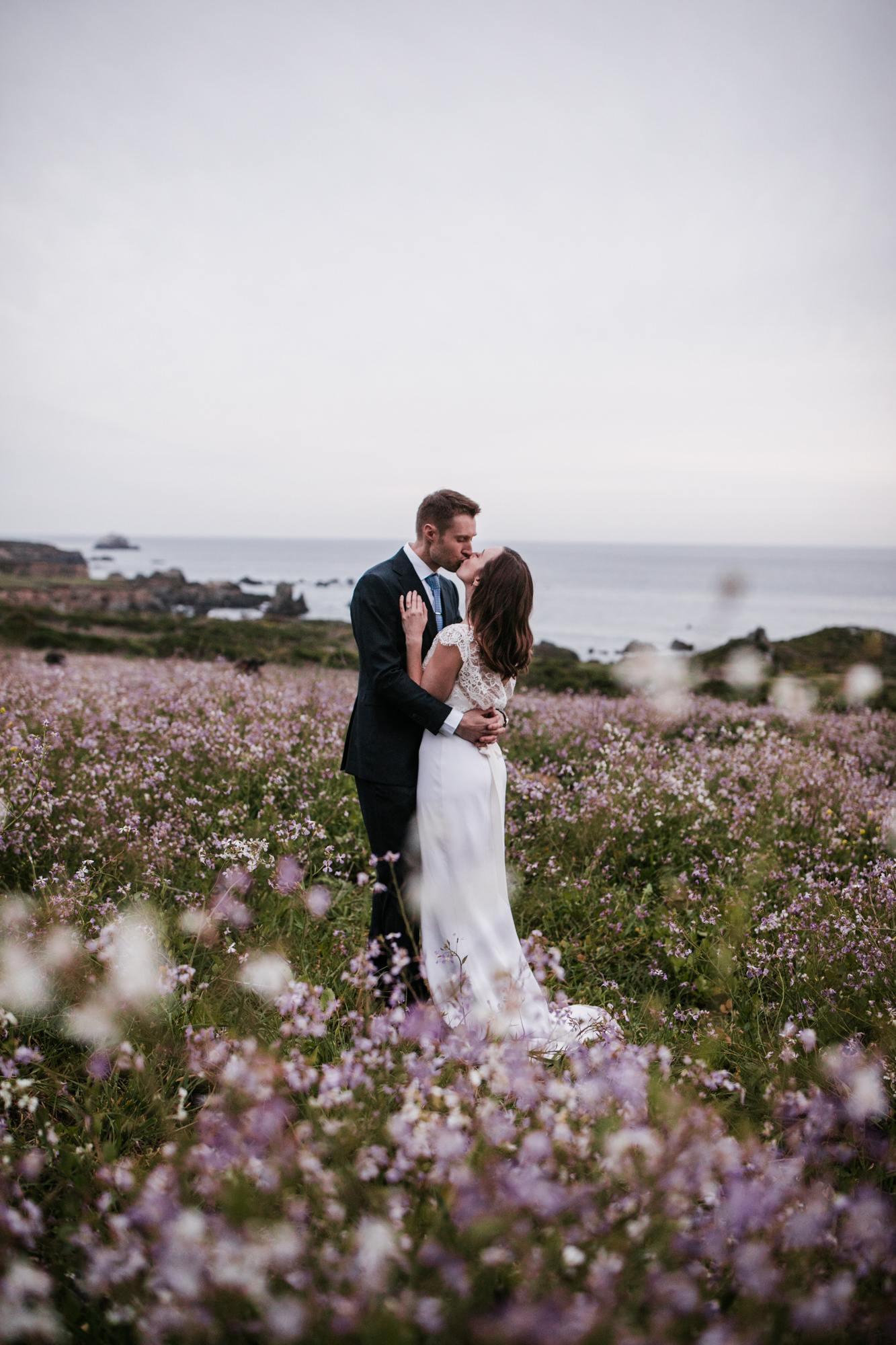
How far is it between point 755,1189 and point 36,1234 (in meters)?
2.11

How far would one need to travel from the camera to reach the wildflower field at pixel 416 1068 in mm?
1520

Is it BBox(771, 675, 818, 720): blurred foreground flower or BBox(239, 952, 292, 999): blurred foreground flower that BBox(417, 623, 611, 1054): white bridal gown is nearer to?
BBox(239, 952, 292, 999): blurred foreground flower

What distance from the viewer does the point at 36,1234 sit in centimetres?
200

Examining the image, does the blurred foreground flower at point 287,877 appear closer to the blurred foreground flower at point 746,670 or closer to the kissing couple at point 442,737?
the kissing couple at point 442,737

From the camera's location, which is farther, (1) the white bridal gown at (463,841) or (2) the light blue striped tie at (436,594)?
(2) the light blue striped tie at (436,594)

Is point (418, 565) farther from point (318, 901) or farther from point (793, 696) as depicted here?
point (793, 696)

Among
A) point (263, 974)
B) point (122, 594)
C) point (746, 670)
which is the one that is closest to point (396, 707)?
point (263, 974)

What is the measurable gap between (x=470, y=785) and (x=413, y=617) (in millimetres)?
1061

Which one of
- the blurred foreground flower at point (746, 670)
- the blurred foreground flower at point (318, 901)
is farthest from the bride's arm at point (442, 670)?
the blurred foreground flower at point (746, 670)

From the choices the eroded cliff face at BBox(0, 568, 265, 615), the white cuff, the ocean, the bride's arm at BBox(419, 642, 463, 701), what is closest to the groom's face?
the bride's arm at BBox(419, 642, 463, 701)

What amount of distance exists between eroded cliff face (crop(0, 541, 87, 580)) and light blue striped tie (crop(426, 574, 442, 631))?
73.9 m

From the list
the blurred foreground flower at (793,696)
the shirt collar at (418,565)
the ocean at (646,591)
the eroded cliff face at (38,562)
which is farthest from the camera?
the eroded cliff face at (38,562)

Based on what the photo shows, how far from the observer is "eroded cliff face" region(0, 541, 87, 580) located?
237 ft

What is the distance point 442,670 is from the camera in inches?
151
